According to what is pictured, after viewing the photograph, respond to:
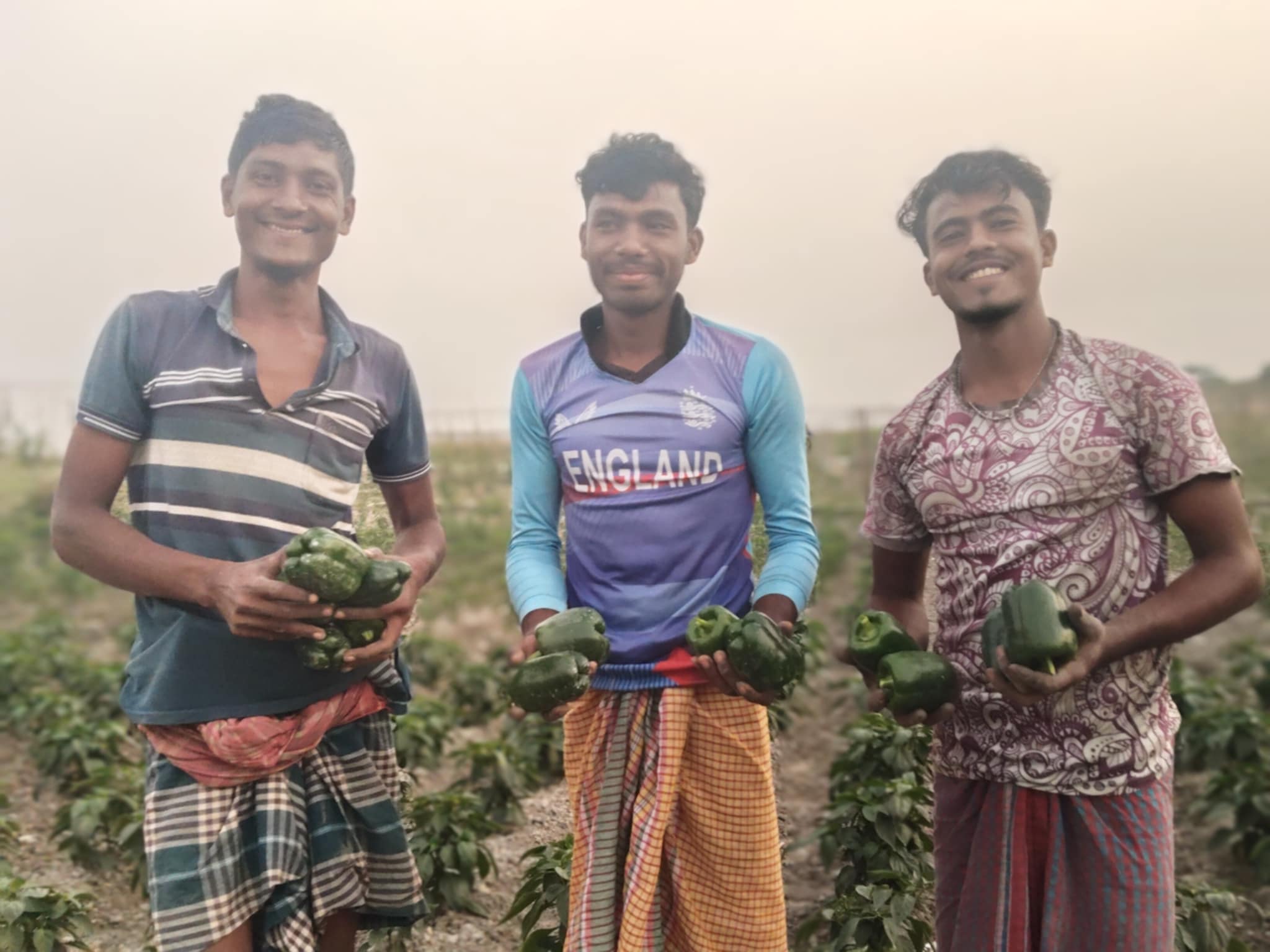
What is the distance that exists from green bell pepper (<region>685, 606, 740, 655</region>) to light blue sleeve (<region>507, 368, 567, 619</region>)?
0.43 metres

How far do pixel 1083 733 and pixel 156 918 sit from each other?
91.0 inches

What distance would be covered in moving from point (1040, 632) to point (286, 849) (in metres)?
1.95

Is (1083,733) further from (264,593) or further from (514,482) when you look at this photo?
(264,593)

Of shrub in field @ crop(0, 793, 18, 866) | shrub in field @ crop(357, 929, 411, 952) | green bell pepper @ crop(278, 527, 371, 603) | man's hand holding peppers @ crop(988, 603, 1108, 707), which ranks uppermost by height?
green bell pepper @ crop(278, 527, 371, 603)

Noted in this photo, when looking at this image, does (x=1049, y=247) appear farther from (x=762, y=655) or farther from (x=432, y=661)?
(x=432, y=661)

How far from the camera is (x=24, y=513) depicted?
15406mm

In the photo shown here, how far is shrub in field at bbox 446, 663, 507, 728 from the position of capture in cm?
817

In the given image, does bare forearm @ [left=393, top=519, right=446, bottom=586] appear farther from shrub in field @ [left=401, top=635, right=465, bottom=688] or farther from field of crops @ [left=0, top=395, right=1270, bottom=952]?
shrub in field @ [left=401, top=635, right=465, bottom=688]

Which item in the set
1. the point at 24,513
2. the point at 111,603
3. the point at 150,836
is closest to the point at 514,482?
the point at 150,836

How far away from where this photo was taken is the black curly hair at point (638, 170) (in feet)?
9.03

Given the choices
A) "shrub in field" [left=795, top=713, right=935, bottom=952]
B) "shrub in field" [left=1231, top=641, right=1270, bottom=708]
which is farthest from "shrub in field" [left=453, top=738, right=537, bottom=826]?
"shrub in field" [left=1231, top=641, right=1270, bottom=708]

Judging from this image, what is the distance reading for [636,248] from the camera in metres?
2.72

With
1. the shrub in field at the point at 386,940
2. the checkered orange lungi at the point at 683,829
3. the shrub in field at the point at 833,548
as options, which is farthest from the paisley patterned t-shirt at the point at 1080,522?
the shrub in field at the point at 833,548

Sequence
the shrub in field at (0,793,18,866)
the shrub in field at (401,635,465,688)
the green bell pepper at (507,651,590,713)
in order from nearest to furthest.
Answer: the green bell pepper at (507,651,590,713)
the shrub in field at (0,793,18,866)
the shrub in field at (401,635,465,688)
